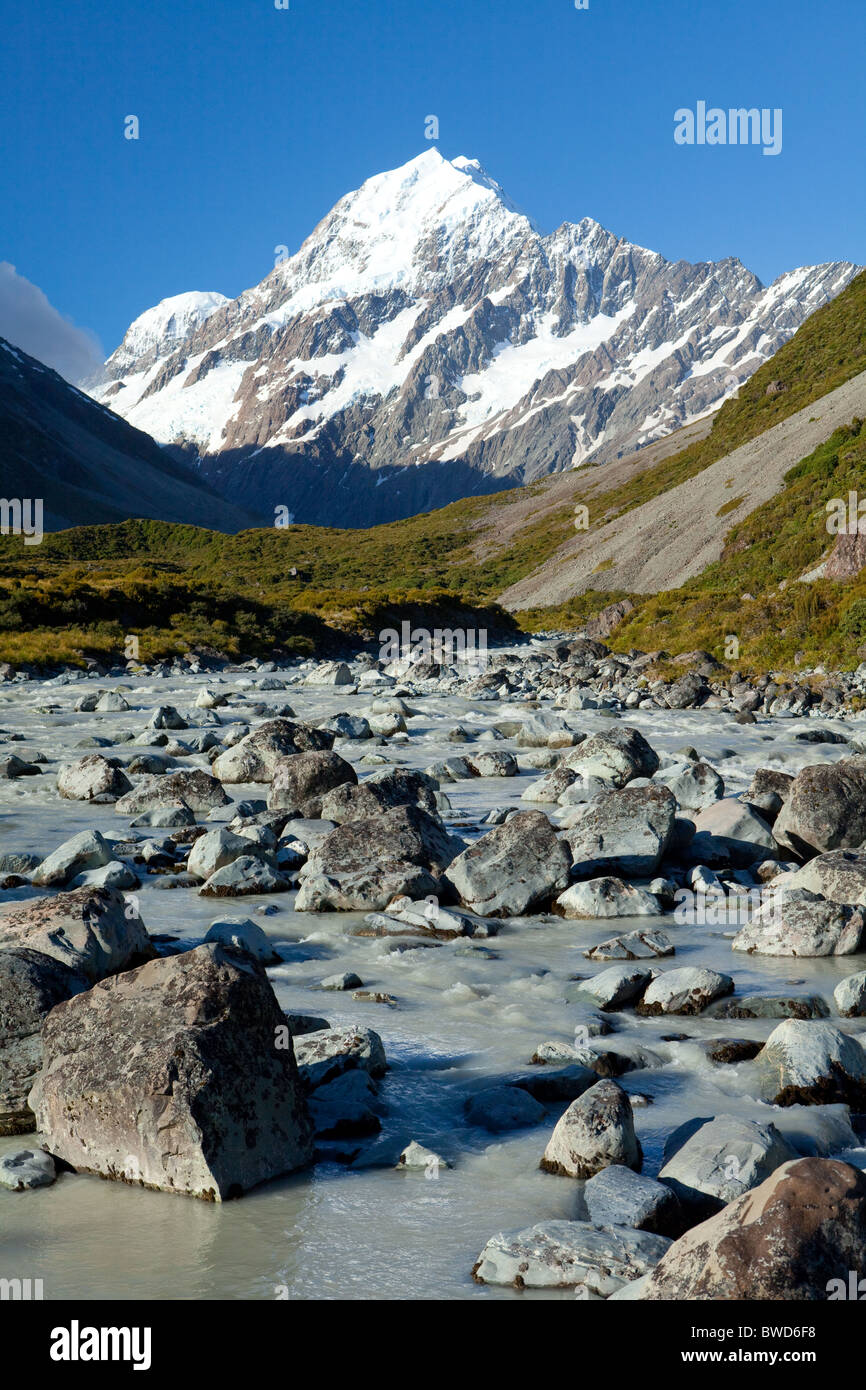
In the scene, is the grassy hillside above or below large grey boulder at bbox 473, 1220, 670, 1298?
above

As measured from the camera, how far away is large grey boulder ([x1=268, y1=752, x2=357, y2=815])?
13.2 m

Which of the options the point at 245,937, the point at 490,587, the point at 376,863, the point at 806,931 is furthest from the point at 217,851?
the point at 490,587

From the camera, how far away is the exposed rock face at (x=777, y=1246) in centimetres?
340

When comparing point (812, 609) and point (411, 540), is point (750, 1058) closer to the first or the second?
point (812, 609)

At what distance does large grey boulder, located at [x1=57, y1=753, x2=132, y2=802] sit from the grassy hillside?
21138 millimetres

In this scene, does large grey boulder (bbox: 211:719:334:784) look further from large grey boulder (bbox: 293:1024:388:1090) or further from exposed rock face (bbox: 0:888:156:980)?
large grey boulder (bbox: 293:1024:388:1090)

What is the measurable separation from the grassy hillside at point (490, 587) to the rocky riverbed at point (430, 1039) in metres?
21.6

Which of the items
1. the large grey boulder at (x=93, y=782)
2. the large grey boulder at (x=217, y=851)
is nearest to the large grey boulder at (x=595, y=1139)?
the large grey boulder at (x=217, y=851)

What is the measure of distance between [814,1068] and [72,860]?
6.90 metres

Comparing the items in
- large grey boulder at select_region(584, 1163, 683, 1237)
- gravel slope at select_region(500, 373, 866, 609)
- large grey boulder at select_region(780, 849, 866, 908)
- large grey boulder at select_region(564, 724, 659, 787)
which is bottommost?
large grey boulder at select_region(584, 1163, 683, 1237)

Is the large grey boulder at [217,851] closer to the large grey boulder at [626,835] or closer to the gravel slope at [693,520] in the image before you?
the large grey boulder at [626,835]

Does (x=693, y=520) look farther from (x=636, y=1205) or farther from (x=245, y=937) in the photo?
(x=636, y=1205)

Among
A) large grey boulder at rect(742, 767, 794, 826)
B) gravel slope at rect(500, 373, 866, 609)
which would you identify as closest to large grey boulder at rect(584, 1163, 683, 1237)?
large grey boulder at rect(742, 767, 794, 826)
